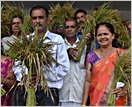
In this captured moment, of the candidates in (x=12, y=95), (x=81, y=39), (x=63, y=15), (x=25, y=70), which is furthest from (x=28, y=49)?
(x=63, y=15)

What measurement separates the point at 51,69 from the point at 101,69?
1.92 ft

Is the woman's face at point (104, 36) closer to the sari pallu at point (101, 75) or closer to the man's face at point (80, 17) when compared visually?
the sari pallu at point (101, 75)

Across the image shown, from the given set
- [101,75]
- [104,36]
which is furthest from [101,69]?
[104,36]

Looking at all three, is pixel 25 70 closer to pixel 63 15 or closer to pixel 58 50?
pixel 58 50

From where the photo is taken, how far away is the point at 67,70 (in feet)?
13.5

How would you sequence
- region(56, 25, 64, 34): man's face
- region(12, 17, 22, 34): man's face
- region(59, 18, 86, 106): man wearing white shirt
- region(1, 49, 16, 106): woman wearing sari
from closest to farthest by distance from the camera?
region(1, 49, 16, 106): woman wearing sari < region(59, 18, 86, 106): man wearing white shirt < region(12, 17, 22, 34): man's face < region(56, 25, 64, 34): man's face

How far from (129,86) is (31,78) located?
0.97 metres

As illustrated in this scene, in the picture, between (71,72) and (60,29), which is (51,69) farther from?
(60,29)

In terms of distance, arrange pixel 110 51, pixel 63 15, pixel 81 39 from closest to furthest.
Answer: pixel 110 51 → pixel 81 39 → pixel 63 15

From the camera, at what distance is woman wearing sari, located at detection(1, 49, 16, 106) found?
421 cm

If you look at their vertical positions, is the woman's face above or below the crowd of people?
above

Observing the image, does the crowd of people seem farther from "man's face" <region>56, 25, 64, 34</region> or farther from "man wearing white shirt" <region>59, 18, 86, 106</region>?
"man's face" <region>56, 25, 64, 34</region>

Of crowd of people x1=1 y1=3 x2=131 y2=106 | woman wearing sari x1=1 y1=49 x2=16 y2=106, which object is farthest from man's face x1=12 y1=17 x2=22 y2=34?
woman wearing sari x1=1 y1=49 x2=16 y2=106

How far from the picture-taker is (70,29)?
180 inches
